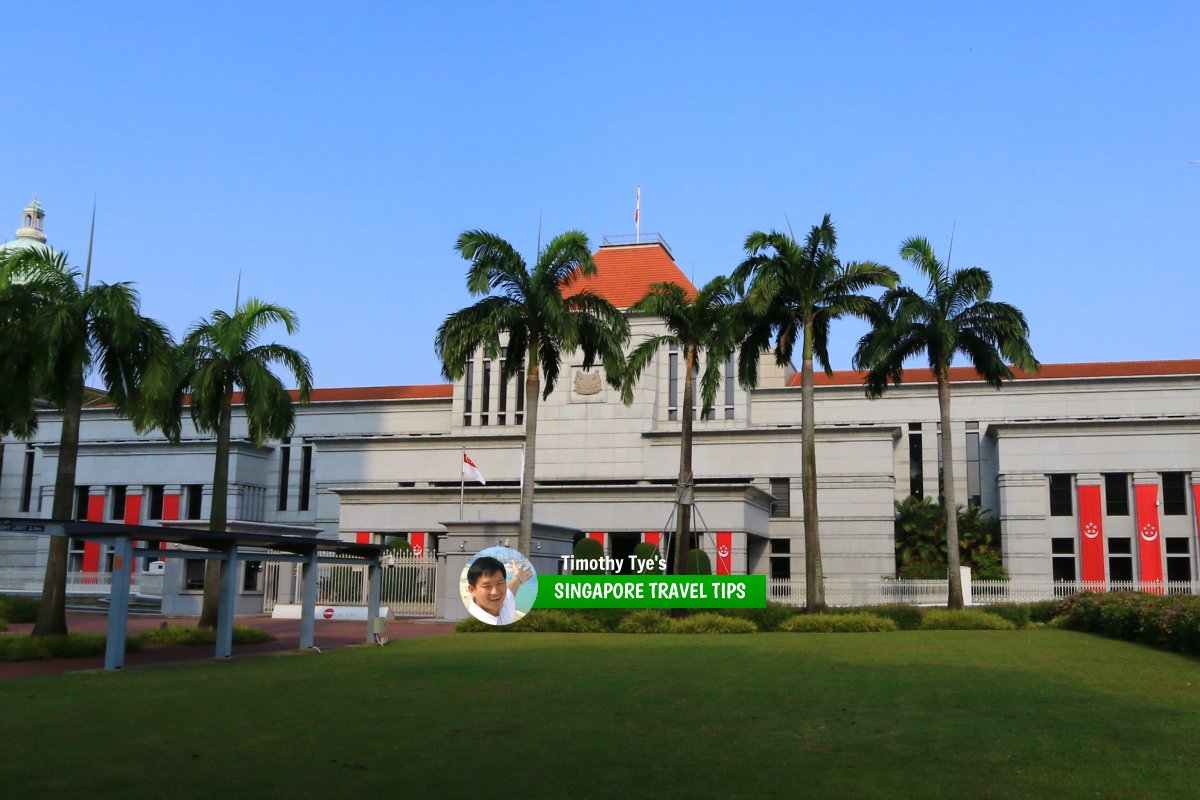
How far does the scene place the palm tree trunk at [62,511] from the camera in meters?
23.7

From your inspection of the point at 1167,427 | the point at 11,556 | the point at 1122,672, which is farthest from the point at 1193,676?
the point at 11,556

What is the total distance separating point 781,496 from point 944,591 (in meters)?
11.8

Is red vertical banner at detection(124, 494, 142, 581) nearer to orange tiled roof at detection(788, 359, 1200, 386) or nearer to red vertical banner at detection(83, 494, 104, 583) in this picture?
red vertical banner at detection(83, 494, 104, 583)

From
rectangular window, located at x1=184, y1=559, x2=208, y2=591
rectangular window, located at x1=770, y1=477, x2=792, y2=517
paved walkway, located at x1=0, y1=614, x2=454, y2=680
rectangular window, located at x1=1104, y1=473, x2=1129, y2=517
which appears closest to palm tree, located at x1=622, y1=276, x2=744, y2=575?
paved walkway, located at x1=0, y1=614, x2=454, y2=680

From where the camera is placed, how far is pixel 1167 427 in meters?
51.0

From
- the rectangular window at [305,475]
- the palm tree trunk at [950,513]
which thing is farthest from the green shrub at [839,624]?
the rectangular window at [305,475]

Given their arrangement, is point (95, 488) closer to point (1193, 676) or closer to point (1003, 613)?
point (1003, 613)

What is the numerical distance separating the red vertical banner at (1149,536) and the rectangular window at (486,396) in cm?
3251

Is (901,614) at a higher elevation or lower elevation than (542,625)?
higher

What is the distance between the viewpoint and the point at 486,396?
59469mm

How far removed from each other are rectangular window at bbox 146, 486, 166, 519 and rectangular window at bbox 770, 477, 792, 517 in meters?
34.9

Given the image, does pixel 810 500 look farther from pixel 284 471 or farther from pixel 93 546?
pixel 93 546

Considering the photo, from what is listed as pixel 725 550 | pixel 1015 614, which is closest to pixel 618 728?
pixel 1015 614

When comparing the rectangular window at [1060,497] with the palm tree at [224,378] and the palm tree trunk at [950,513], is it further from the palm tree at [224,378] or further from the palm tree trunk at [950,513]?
the palm tree at [224,378]
